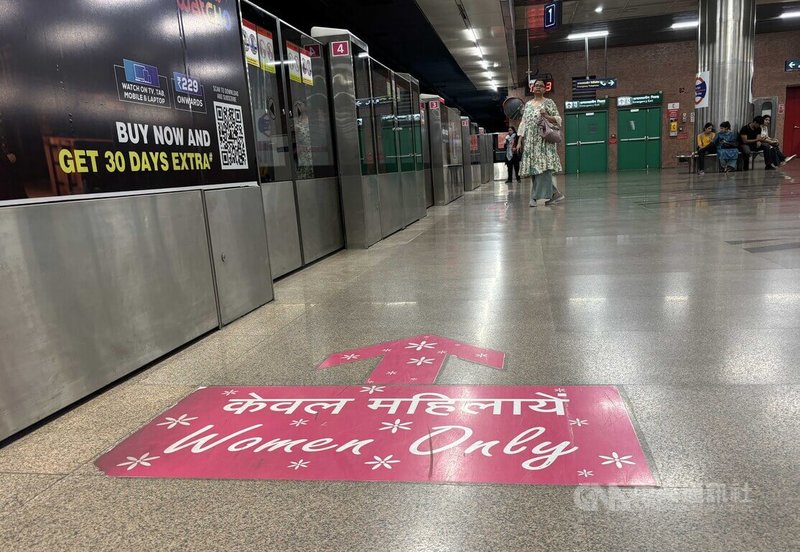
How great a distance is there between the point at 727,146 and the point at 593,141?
9185mm

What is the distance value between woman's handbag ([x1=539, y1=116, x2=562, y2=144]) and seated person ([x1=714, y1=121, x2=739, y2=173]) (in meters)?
9.43

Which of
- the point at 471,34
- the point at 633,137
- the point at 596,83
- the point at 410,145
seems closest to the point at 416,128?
the point at 410,145

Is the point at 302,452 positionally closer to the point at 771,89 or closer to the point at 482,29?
the point at 482,29

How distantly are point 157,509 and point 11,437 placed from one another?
35.9 inches

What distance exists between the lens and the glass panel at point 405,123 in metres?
8.73

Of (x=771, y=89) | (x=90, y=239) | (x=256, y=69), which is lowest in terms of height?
(x=90, y=239)

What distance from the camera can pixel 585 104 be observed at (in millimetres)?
24656

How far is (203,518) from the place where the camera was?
60.4 inches

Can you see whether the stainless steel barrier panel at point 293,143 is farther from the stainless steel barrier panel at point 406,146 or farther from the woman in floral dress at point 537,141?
the woman in floral dress at point 537,141

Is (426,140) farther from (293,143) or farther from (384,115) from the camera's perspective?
(293,143)

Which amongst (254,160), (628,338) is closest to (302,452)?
(628,338)

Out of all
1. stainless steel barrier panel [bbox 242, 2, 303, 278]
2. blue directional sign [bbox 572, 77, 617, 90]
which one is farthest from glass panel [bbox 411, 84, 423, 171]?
blue directional sign [bbox 572, 77, 617, 90]

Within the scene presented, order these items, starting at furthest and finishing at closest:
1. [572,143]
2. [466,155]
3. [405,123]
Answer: [572,143], [466,155], [405,123]

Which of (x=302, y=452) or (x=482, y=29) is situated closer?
(x=302, y=452)
